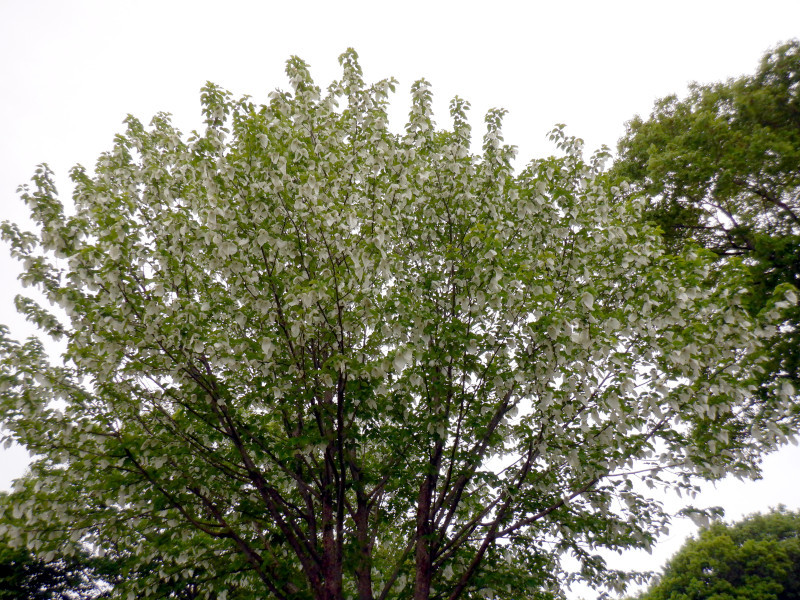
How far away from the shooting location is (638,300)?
7.11 metres

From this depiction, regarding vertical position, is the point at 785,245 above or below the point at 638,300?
above

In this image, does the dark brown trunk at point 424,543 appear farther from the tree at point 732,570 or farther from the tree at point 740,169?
the tree at point 732,570

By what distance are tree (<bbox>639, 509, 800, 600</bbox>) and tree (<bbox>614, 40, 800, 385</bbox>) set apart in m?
32.1

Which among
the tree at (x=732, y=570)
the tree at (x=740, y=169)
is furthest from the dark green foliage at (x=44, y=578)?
the tree at (x=732, y=570)

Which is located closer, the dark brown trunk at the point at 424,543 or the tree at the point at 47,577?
the dark brown trunk at the point at 424,543

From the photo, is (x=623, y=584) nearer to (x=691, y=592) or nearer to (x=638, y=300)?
(x=638, y=300)

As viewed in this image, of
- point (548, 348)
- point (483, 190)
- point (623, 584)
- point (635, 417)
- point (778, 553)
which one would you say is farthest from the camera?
point (778, 553)

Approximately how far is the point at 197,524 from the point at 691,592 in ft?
152

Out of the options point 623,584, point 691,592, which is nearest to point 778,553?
point 691,592

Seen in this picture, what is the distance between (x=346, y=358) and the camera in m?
6.20

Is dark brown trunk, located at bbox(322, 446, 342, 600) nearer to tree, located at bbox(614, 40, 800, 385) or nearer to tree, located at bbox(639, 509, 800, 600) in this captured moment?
tree, located at bbox(614, 40, 800, 385)

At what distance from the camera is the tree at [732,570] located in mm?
35562

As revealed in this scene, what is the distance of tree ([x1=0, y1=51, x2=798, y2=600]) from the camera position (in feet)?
21.2

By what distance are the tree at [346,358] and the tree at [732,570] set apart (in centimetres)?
3661
